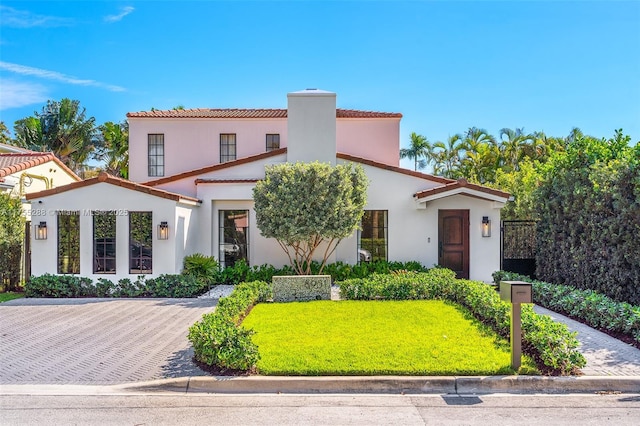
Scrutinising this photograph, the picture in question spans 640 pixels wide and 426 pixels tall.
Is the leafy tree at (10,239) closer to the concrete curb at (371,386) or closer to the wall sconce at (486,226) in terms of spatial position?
the concrete curb at (371,386)

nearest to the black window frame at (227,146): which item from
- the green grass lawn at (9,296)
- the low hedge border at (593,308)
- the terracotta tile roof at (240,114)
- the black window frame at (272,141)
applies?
the terracotta tile roof at (240,114)

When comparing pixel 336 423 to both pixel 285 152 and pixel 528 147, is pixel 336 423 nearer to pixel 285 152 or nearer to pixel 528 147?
pixel 285 152

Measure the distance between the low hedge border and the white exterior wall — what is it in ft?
32.5

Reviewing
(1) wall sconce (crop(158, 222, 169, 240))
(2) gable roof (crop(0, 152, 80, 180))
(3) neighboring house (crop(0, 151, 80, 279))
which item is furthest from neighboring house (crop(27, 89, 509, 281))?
(2) gable roof (crop(0, 152, 80, 180))

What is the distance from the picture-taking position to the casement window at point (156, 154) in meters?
19.6

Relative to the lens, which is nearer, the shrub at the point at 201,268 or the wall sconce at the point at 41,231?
the wall sconce at the point at 41,231

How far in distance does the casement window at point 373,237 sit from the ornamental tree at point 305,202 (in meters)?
2.04

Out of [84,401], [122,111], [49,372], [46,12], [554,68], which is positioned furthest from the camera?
[122,111]

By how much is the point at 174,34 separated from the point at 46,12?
10.8 ft

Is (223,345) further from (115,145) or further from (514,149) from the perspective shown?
(514,149)

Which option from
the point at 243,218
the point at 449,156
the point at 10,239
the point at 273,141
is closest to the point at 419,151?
the point at 449,156

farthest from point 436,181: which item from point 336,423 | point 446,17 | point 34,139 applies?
point 34,139

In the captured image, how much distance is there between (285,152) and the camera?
1491 cm

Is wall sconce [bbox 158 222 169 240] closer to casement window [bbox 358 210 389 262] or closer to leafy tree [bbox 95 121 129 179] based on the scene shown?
casement window [bbox 358 210 389 262]
